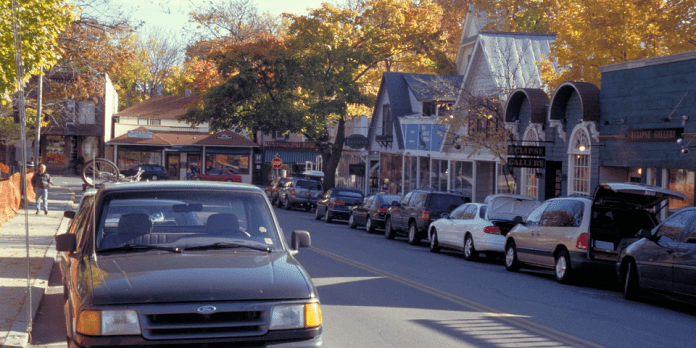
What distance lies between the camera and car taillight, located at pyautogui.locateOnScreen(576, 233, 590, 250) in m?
14.4

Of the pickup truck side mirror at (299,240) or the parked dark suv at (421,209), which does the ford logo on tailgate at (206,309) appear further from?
the parked dark suv at (421,209)

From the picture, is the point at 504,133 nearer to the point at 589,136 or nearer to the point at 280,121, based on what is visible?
the point at 589,136

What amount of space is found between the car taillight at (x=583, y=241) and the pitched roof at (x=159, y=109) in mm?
59716

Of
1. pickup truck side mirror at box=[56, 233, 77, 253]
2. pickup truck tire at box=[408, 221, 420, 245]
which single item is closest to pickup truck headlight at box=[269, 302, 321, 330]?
pickup truck side mirror at box=[56, 233, 77, 253]

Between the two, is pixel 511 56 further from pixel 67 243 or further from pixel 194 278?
pixel 194 278

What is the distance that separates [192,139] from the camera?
223 feet

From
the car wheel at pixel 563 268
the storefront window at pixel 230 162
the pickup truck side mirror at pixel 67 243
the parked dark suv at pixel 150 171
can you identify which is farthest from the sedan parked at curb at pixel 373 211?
the storefront window at pixel 230 162

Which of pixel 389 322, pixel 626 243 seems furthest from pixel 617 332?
pixel 626 243

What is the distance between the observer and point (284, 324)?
5.35 metres

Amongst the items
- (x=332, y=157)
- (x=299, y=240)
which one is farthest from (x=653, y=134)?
(x=332, y=157)

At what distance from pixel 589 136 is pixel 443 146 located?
12.4 metres

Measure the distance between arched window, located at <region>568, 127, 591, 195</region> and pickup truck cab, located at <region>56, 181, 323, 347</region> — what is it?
18881 millimetres

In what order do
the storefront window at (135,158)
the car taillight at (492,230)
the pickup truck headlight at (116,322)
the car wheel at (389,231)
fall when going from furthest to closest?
the storefront window at (135,158) → the car wheel at (389,231) → the car taillight at (492,230) → the pickup truck headlight at (116,322)

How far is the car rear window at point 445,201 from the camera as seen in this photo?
23.6m
